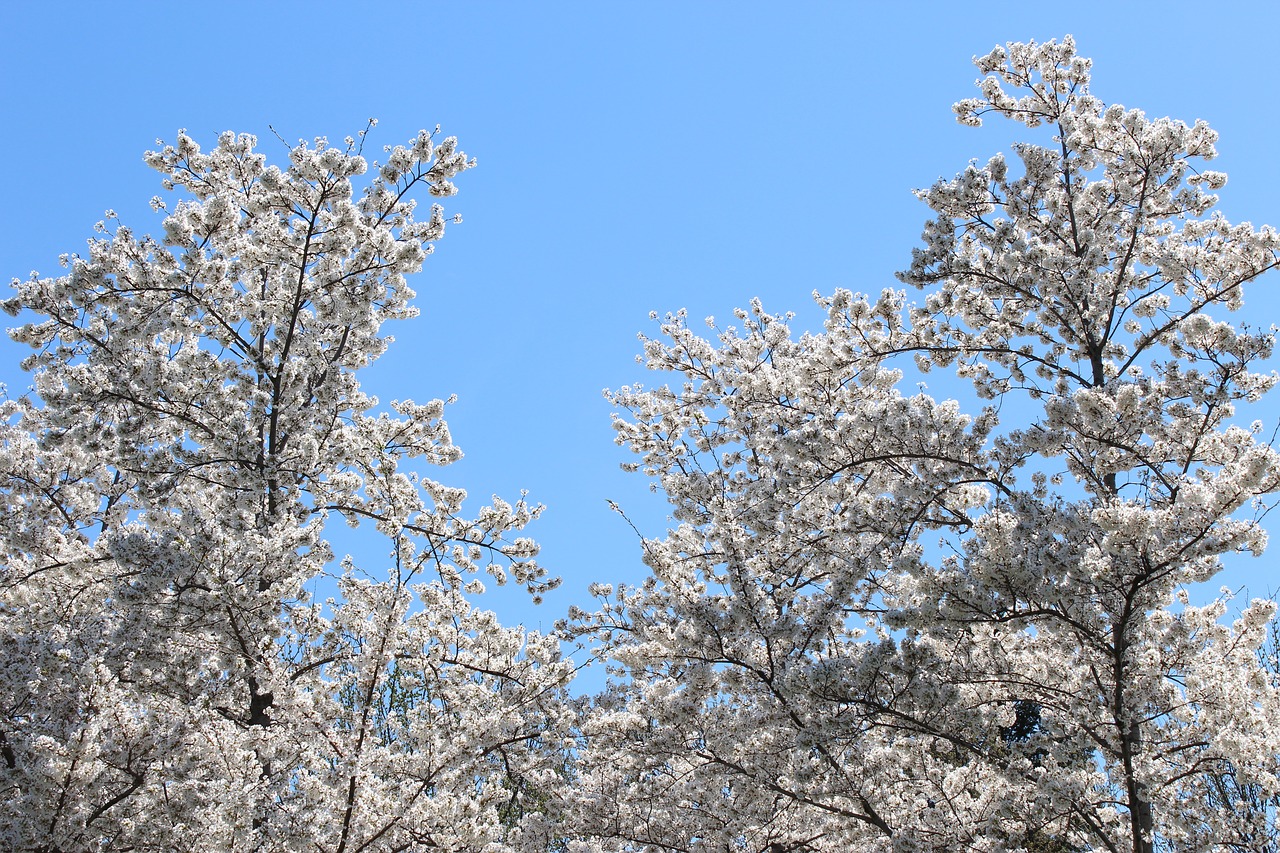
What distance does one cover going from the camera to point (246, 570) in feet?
26.0

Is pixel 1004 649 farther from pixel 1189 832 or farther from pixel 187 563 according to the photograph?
pixel 187 563

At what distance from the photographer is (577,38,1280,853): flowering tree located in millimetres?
6656

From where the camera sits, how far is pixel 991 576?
6.39 meters

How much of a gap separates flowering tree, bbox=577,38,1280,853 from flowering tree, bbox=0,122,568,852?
1.66 m

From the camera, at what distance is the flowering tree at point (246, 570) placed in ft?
23.9

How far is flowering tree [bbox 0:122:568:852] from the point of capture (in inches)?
287

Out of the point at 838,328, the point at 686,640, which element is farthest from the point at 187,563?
the point at 838,328

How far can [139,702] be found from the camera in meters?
8.59

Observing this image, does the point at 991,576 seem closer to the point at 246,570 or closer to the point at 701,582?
the point at 701,582

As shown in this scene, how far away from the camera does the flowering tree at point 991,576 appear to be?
6656 millimetres

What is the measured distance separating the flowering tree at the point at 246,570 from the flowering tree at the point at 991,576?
166cm

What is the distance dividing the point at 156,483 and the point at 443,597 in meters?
2.98

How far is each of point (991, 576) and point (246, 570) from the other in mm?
6075

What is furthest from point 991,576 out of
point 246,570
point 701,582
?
point 246,570
